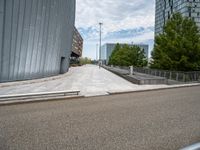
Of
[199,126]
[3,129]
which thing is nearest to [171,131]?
[199,126]

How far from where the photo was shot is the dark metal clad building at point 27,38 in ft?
56.9

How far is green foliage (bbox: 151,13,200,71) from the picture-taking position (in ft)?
80.9

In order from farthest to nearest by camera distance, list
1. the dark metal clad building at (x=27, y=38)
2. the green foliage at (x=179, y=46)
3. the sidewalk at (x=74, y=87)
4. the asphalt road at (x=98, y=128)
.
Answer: the green foliage at (x=179, y=46)
the dark metal clad building at (x=27, y=38)
the sidewalk at (x=74, y=87)
the asphalt road at (x=98, y=128)

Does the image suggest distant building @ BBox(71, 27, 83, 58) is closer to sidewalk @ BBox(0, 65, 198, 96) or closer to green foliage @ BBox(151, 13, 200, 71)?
green foliage @ BBox(151, 13, 200, 71)

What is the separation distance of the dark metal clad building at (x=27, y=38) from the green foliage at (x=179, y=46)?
13009mm

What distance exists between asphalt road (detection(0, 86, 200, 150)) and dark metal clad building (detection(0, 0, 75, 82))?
976cm

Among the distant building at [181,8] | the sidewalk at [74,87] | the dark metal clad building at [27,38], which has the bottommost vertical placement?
the sidewalk at [74,87]

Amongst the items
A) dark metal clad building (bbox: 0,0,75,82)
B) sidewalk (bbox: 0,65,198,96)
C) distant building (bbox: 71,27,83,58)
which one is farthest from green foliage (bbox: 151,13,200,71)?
distant building (bbox: 71,27,83,58)

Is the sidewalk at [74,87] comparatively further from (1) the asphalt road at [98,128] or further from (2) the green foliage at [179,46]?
(2) the green foliage at [179,46]

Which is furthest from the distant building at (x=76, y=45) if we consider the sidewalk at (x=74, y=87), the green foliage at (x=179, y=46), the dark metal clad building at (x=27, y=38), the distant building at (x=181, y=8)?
the sidewalk at (x=74, y=87)

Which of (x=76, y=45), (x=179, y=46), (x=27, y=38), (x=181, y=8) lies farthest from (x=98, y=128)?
(x=181, y=8)

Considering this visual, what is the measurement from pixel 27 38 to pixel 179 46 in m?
15.9

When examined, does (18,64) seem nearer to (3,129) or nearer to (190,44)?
(3,129)

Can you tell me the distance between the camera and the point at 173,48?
25.3 m
